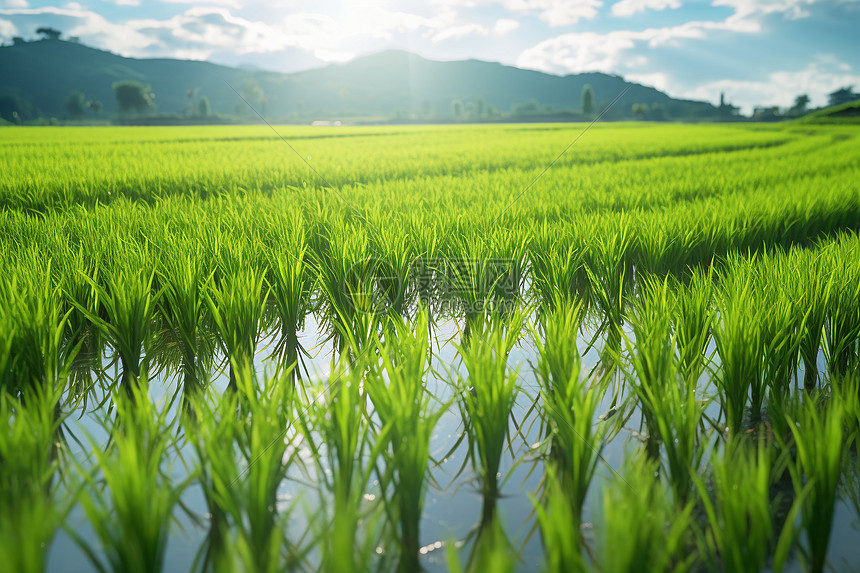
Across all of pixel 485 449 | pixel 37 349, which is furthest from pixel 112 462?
pixel 37 349

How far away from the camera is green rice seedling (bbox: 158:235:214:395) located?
208 cm

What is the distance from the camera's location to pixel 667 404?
4.49ft

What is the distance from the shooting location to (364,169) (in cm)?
719

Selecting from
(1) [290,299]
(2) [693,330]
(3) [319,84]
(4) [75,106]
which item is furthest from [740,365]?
(3) [319,84]

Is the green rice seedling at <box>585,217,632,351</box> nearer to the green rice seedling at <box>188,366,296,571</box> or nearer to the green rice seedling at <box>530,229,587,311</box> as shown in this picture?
the green rice seedling at <box>530,229,587,311</box>

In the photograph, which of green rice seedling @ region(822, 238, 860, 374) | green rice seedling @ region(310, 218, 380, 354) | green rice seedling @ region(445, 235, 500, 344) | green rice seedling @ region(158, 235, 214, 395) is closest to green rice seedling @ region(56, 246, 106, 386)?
green rice seedling @ region(158, 235, 214, 395)

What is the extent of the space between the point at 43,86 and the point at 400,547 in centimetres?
11526

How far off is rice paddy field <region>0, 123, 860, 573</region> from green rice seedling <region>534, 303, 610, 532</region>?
11 mm

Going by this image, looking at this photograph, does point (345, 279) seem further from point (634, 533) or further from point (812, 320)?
point (812, 320)

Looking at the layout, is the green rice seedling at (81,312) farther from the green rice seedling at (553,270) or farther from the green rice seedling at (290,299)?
the green rice seedling at (553,270)

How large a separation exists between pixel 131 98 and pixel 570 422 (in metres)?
72.3

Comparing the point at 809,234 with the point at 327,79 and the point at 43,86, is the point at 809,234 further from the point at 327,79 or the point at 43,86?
the point at 327,79

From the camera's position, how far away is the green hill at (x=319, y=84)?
88938 millimetres

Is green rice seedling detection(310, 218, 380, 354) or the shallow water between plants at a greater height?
green rice seedling detection(310, 218, 380, 354)
